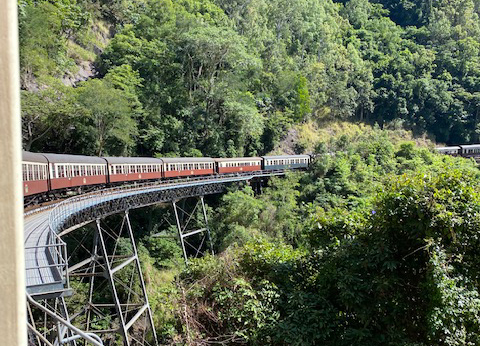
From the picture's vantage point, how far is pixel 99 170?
18.9 metres

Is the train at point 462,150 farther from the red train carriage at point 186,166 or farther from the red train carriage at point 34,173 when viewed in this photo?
the red train carriage at point 34,173

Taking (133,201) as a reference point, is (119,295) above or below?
below

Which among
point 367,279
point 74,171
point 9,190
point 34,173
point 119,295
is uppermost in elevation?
point 9,190

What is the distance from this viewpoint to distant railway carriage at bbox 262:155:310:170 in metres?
32.2

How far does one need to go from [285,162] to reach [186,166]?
9.77 metres

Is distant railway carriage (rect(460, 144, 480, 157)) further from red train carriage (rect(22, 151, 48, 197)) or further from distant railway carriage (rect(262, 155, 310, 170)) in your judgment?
red train carriage (rect(22, 151, 48, 197))

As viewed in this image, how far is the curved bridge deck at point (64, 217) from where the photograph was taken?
6.36m

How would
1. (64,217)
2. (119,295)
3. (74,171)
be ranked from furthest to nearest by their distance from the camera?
(119,295) < (74,171) < (64,217)

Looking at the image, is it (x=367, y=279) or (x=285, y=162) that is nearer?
(x=367, y=279)

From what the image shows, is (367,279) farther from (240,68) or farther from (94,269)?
(240,68)

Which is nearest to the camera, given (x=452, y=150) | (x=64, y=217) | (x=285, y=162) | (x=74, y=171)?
(x=64, y=217)

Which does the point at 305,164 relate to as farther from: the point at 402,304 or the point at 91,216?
the point at 402,304

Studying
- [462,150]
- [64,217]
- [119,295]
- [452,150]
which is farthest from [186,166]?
[462,150]

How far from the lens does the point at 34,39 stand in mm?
24234
